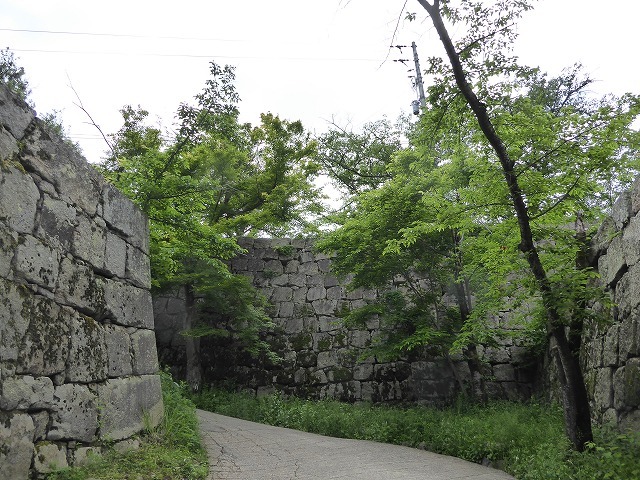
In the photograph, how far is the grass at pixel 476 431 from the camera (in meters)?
4.14

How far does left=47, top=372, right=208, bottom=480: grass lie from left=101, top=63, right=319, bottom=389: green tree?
99.9 inches

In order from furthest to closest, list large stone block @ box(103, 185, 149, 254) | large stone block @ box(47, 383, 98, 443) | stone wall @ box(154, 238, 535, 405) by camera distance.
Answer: stone wall @ box(154, 238, 535, 405), large stone block @ box(103, 185, 149, 254), large stone block @ box(47, 383, 98, 443)

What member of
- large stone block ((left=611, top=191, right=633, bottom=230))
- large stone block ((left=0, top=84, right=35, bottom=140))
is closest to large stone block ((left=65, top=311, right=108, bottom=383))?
large stone block ((left=0, top=84, right=35, bottom=140))

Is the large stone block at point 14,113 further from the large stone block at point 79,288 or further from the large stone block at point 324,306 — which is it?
the large stone block at point 324,306

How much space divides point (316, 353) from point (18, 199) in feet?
26.6

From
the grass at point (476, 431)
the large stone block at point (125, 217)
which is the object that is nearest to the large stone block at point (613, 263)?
the grass at point (476, 431)

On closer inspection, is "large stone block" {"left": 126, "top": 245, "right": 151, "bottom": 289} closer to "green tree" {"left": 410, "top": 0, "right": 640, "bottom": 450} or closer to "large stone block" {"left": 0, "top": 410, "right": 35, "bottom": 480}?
"large stone block" {"left": 0, "top": 410, "right": 35, "bottom": 480}

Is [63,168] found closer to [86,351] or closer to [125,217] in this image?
[125,217]

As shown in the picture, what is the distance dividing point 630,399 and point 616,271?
4.19 ft

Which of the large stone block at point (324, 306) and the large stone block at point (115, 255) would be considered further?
the large stone block at point (324, 306)

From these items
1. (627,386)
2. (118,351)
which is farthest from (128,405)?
(627,386)

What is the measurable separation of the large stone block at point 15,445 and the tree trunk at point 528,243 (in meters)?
4.27

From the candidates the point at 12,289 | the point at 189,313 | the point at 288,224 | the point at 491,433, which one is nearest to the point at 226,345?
the point at 189,313

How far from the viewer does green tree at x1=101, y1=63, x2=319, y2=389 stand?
6.38 metres
